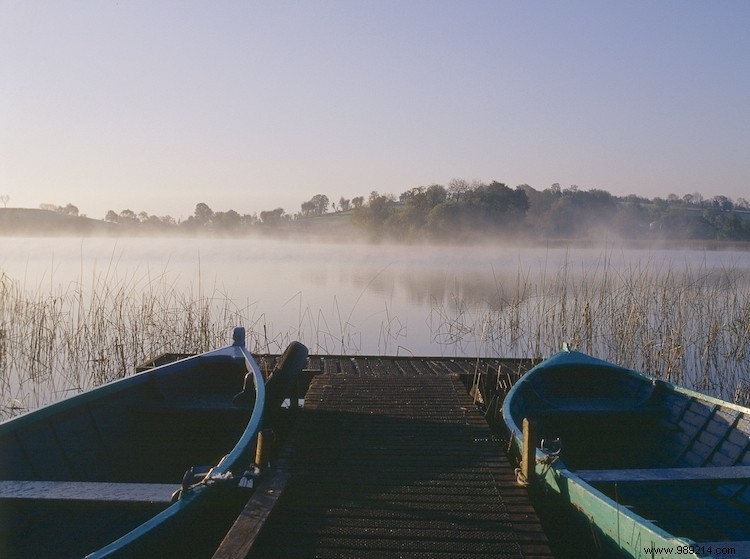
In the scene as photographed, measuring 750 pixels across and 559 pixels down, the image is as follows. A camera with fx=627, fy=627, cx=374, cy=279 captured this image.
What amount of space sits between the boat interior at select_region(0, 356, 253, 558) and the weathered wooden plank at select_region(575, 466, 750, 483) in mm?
2559

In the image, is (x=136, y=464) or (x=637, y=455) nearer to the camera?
(x=136, y=464)

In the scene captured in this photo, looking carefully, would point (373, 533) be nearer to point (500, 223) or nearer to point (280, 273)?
point (280, 273)

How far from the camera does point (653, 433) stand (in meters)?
5.59

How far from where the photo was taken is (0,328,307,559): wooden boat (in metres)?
3.37

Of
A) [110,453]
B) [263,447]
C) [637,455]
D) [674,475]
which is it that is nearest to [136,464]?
[110,453]

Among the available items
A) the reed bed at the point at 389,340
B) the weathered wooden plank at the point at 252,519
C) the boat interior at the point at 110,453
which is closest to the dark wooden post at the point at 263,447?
the weathered wooden plank at the point at 252,519

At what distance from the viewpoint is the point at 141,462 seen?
15.8ft

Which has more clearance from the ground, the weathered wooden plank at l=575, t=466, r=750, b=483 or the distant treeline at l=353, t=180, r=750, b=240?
the distant treeline at l=353, t=180, r=750, b=240

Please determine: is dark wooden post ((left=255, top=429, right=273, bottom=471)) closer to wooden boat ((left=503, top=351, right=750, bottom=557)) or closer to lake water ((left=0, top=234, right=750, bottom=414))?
wooden boat ((left=503, top=351, right=750, bottom=557))

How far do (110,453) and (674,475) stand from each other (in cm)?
399

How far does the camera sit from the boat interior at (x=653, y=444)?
398 centimetres

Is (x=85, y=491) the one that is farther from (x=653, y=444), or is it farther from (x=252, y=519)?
(x=653, y=444)

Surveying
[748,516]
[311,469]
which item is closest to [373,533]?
[311,469]

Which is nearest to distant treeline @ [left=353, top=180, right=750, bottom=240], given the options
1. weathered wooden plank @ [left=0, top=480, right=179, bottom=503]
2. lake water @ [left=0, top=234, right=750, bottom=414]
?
lake water @ [left=0, top=234, right=750, bottom=414]
